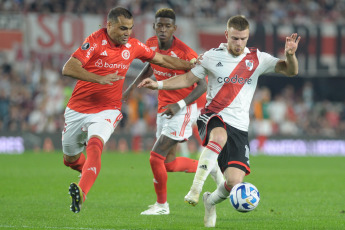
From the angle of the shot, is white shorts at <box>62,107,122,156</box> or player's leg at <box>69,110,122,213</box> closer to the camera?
player's leg at <box>69,110,122,213</box>

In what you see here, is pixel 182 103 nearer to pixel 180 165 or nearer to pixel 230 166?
pixel 180 165

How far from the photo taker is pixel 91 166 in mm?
8203

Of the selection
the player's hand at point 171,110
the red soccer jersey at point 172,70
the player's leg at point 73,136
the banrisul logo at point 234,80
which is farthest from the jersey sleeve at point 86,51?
the banrisul logo at point 234,80

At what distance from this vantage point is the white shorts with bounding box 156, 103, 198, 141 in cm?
994

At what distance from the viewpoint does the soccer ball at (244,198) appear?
7.48 meters

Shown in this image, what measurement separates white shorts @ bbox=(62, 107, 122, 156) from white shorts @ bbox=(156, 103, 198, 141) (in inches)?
36.7

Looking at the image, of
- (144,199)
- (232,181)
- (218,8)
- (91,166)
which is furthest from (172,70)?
(218,8)

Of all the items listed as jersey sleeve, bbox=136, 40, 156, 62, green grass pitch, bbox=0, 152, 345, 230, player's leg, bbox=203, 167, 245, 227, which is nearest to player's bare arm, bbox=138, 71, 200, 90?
jersey sleeve, bbox=136, 40, 156, 62

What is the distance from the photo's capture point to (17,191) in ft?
40.3

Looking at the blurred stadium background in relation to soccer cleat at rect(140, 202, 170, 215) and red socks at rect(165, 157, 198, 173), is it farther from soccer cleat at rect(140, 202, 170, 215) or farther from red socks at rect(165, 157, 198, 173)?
soccer cleat at rect(140, 202, 170, 215)

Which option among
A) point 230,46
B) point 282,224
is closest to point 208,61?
point 230,46

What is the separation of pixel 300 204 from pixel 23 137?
15.4m

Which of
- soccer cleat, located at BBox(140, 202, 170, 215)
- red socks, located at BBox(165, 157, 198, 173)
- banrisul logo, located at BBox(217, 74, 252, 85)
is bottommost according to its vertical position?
soccer cleat, located at BBox(140, 202, 170, 215)

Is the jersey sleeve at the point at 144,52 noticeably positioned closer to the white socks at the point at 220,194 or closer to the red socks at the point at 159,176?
the red socks at the point at 159,176
